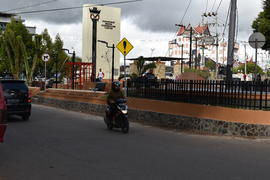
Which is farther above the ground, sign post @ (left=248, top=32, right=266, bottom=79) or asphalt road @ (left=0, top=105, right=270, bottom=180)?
sign post @ (left=248, top=32, right=266, bottom=79)

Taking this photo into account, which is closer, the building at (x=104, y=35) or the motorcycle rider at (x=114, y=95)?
the motorcycle rider at (x=114, y=95)

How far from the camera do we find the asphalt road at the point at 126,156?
647cm

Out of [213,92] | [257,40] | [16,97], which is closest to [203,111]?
[213,92]

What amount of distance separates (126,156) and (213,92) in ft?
17.0

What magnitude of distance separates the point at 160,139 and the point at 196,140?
1033mm

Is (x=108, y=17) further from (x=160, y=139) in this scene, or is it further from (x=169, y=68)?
(x=160, y=139)

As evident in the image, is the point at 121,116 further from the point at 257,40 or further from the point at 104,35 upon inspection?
the point at 104,35

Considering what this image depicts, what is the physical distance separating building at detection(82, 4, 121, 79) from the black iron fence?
41.6 metres

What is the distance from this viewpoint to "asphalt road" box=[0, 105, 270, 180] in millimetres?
6469

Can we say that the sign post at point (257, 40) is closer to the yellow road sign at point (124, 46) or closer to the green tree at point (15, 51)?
the yellow road sign at point (124, 46)

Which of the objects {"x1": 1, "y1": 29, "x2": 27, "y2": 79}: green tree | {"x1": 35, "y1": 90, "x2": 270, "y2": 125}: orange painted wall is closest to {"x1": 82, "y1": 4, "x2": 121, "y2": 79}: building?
{"x1": 1, "y1": 29, "x2": 27, "y2": 79}: green tree

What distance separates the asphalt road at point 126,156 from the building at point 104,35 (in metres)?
44.8

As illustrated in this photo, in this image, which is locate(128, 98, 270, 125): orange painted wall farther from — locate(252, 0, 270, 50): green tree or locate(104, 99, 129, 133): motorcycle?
locate(252, 0, 270, 50): green tree

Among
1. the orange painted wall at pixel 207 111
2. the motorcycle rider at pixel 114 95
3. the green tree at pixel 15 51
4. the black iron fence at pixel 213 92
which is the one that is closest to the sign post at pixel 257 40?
the black iron fence at pixel 213 92
